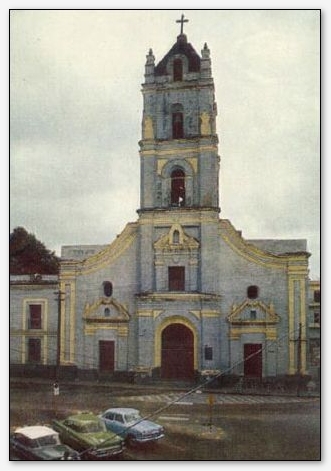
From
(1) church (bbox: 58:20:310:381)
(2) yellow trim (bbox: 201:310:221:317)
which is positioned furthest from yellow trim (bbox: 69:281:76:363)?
(2) yellow trim (bbox: 201:310:221:317)

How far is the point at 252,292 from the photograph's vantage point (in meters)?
9.49

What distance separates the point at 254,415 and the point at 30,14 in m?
6.75

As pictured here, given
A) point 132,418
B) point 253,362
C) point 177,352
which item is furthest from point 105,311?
point 253,362

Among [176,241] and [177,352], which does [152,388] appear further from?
[176,241]

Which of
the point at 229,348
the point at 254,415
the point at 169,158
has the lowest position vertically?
the point at 254,415

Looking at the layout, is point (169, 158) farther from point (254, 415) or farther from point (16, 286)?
point (254, 415)

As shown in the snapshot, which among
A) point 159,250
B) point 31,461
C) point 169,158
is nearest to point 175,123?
point 169,158

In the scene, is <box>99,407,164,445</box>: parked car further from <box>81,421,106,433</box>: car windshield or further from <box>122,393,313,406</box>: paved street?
<box>122,393,313,406</box>: paved street

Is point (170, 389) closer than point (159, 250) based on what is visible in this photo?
Yes

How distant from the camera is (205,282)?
385 inches

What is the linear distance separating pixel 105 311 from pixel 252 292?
2443 millimetres

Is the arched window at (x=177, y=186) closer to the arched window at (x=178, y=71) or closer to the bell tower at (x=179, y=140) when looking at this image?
the bell tower at (x=179, y=140)

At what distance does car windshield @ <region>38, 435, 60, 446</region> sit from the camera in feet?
26.7

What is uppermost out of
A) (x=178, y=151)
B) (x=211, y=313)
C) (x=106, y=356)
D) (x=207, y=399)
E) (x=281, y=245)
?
(x=178, y=151)
